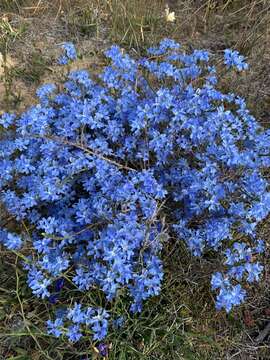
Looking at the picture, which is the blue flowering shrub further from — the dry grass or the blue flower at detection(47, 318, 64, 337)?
the dry grass

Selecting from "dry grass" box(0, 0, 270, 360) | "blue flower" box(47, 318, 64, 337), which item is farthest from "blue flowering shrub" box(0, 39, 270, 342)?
"dry grass" box(0, 0, 270, 360)

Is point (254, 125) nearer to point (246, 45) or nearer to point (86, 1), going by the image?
point (246, 45)

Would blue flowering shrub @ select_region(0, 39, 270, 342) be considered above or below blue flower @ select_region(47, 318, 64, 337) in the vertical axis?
above

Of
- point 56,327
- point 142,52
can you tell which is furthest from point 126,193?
point 142,52

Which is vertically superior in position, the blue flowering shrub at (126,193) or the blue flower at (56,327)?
the blue flowering shrub at (126,193)

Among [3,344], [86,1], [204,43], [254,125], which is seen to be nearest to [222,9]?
[204,43]

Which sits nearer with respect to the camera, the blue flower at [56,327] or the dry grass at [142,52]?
the blue flower at [56,327]

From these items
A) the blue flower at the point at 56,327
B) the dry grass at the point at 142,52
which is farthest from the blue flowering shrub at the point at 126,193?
the dry grass at the point at 142,52

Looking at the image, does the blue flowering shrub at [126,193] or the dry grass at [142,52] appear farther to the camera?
the dry grass at [142,52]

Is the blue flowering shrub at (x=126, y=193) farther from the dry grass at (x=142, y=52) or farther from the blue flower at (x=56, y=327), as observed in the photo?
the dry grass at (x=142, y=52)
